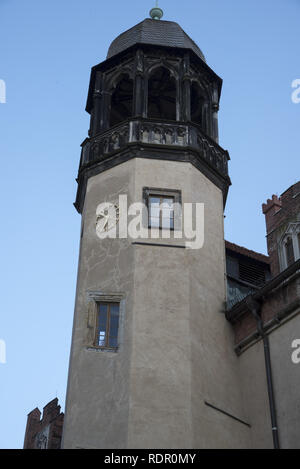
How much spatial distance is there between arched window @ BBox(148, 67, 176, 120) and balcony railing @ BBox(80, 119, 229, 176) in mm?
4011

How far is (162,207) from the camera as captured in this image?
22734mm

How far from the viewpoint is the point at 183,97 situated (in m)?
25.7

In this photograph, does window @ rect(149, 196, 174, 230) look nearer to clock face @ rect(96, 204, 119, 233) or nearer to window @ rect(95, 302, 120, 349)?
clock face @ rect(96, 204, 119, 233)

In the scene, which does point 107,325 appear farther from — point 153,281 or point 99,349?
point 153,281

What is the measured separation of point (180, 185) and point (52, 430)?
Answer: 9551 mm

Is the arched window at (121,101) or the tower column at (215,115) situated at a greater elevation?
the arched window at (121,101)

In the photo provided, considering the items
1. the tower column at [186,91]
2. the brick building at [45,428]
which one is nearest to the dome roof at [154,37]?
the tower column at [186,91]

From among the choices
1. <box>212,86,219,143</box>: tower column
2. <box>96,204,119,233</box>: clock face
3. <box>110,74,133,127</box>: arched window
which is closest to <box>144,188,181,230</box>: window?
<box>96,204,119,233</box>: clock face

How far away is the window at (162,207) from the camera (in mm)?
22344

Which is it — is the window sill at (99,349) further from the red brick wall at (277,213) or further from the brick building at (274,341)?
the red brick wall at (277,213)

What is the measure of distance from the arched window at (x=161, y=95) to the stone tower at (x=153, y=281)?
0.70 metres

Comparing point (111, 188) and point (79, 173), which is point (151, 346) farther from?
point (79, 173)

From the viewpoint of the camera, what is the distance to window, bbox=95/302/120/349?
2011 centimetres
